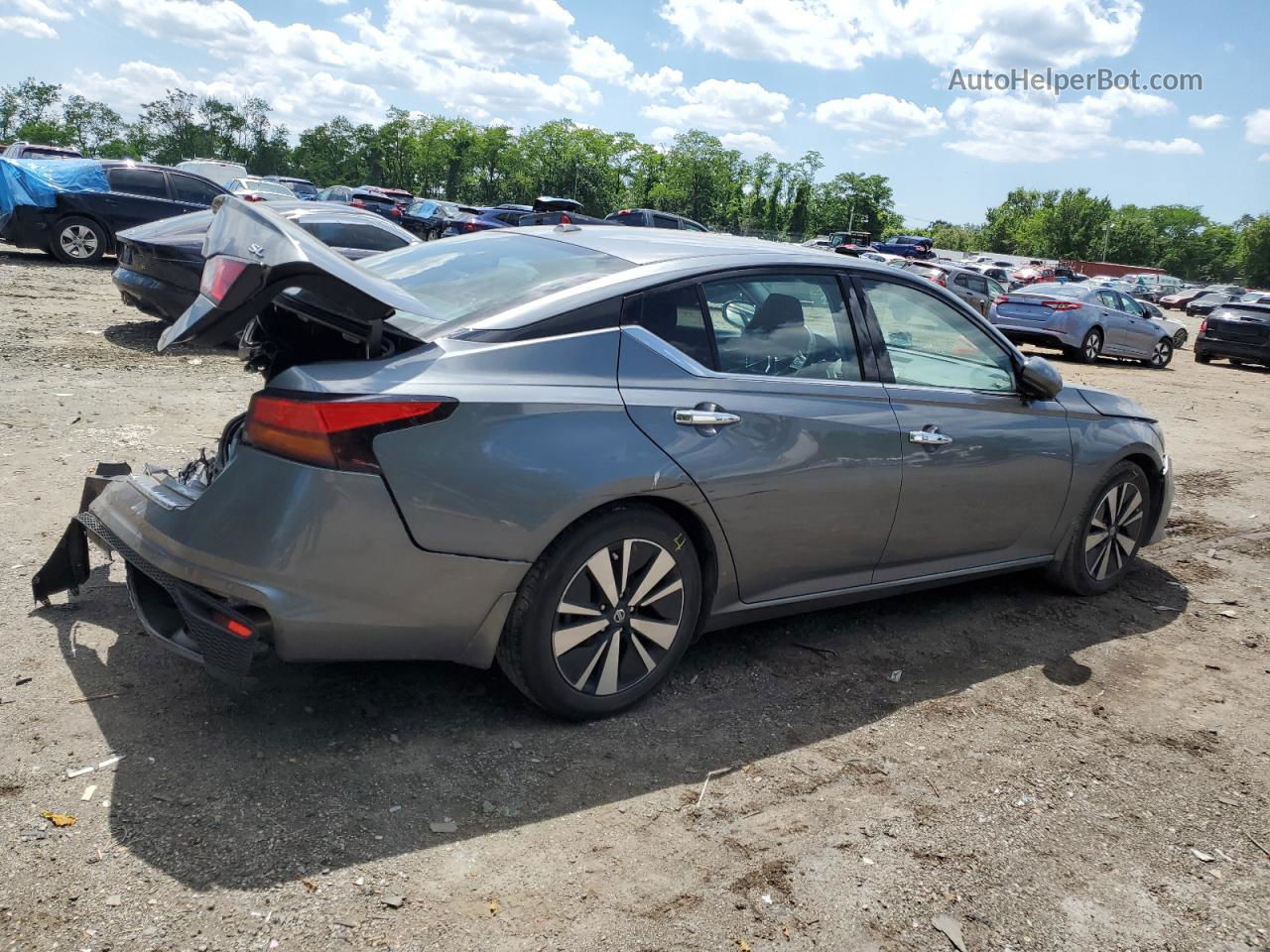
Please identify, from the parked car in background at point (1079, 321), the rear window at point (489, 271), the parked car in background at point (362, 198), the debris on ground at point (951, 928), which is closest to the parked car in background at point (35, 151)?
the parked car in background at point (362, 198)

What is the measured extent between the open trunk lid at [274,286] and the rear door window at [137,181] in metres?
14.8

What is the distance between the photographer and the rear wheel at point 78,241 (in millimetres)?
15898

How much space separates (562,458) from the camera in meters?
3.14

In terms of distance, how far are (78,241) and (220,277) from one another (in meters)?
15.4

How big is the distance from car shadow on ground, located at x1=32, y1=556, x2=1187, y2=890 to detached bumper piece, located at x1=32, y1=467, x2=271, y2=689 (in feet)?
1.02

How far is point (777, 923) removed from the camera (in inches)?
104

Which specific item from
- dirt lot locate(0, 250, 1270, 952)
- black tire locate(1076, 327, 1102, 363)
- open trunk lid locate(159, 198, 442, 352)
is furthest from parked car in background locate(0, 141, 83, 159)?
open trunk lid locate(159, 198, 442, 352)

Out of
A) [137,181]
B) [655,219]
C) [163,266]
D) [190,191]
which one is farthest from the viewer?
[655,219]

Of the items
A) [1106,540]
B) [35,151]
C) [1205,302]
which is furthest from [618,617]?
[1205,302]

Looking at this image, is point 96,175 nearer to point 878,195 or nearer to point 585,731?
point 585,731

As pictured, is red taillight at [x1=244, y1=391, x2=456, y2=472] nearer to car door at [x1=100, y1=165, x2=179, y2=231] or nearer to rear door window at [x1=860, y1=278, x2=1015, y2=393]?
rear door window at [x1=860, y1=278, x2=1015, y2=393]

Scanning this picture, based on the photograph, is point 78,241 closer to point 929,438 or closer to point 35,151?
point 929,438

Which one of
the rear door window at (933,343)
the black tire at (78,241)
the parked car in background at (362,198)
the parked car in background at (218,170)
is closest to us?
the rear door window at (933,343)

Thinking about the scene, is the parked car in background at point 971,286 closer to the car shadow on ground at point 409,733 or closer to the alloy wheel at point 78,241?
the alloy wheel at point 78,241
